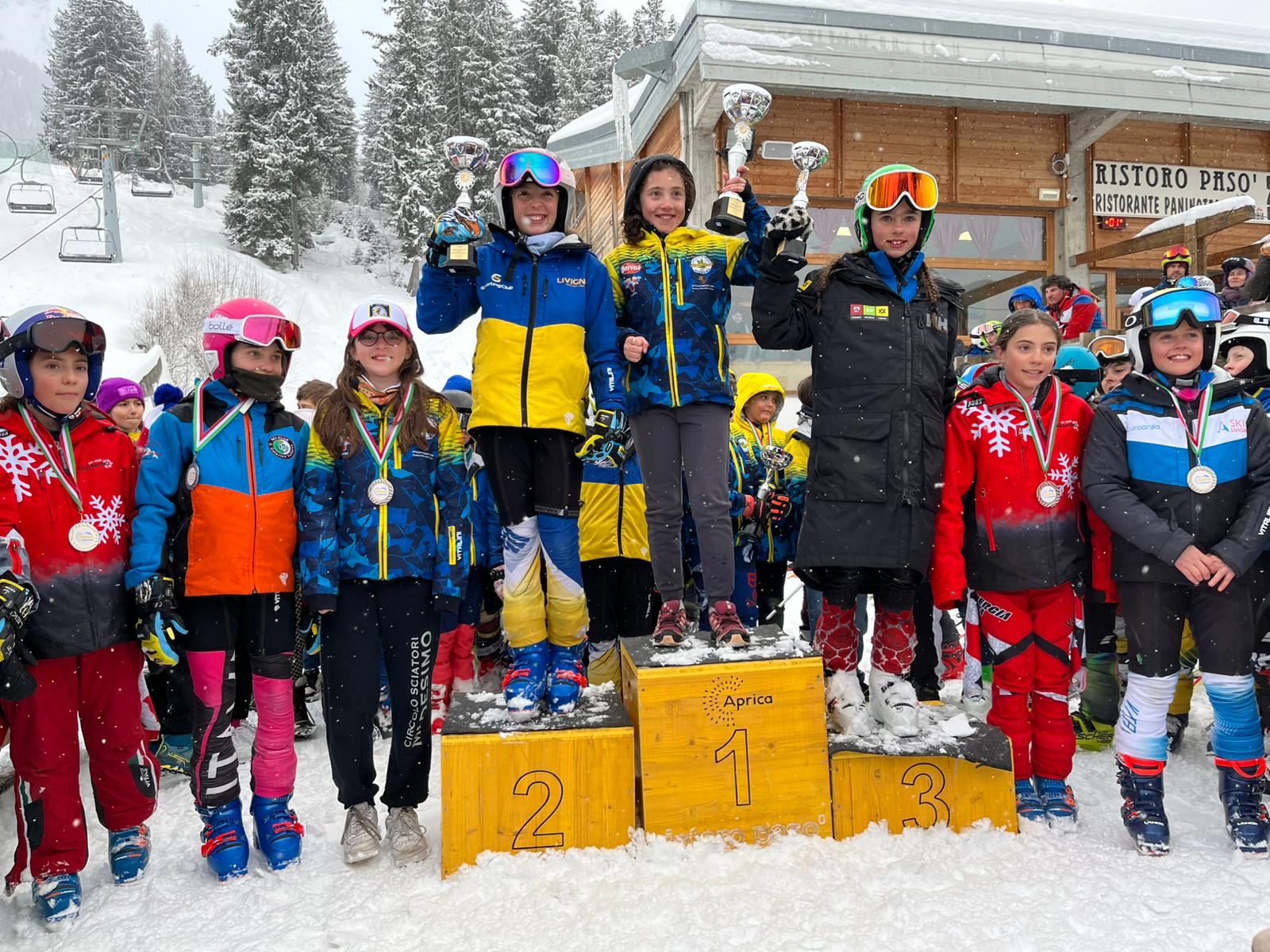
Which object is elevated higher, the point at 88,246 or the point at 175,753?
the point at 88,246

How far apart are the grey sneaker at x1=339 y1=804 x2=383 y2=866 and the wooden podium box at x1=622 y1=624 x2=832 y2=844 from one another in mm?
1085

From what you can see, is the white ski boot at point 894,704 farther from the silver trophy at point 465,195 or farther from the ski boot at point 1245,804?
the silver trophy at point 465,195

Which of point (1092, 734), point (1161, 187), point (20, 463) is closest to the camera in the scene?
point (20, 463)

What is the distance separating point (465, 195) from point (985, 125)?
37.0ft

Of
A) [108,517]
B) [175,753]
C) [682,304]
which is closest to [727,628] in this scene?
[682,304]

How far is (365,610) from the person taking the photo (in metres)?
3.31

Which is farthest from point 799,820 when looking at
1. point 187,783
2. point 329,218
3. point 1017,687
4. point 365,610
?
point 329,218

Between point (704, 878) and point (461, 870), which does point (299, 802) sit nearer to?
point (461, 870)

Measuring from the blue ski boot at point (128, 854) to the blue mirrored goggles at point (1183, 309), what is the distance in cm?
458

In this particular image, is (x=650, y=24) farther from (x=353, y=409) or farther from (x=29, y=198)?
(x=353, y=409)

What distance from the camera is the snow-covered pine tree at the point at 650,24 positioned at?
42.3m

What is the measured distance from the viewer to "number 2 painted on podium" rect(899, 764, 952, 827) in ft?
10.5

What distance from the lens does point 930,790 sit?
10.6ft

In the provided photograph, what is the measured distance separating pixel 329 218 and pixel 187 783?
4370 cm
